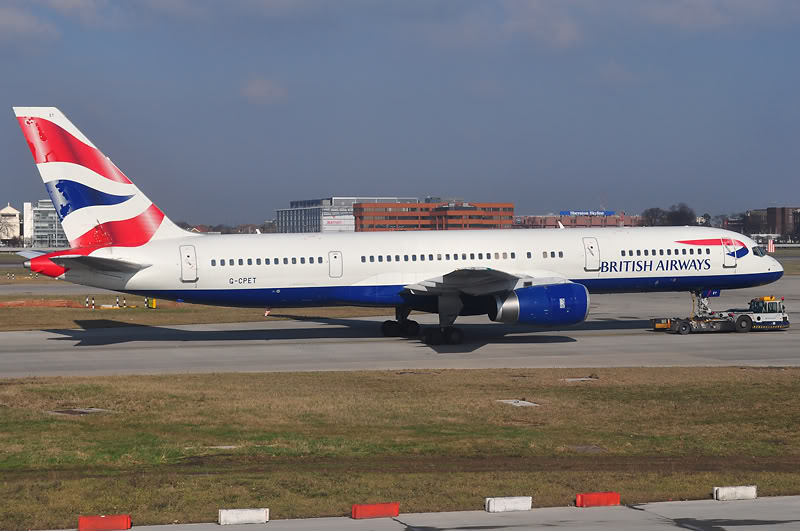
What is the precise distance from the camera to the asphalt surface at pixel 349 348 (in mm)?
32906

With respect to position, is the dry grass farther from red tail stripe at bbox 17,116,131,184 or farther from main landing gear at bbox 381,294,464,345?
red tail stripe at bbox 17,116,131,184

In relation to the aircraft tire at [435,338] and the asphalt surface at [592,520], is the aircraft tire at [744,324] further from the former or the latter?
the asphalt surface at [592,520]

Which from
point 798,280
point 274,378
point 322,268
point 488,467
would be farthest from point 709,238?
point 798,280

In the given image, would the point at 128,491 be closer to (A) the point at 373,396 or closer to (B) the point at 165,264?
(A) the point at 373,396

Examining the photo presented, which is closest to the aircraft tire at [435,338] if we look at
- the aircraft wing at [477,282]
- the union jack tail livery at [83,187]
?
the aircraft wing at [477,282]

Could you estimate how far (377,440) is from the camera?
781 inches

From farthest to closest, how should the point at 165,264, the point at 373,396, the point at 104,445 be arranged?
the point at 165,264 → the point at 373,396 → the point at 104,445

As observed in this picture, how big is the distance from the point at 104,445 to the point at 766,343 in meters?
28.6

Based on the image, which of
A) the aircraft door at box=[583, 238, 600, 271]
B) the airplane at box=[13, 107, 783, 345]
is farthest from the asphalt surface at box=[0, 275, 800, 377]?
the aircraft door at box=[583, 238, 600, 271]

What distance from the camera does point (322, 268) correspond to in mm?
38750

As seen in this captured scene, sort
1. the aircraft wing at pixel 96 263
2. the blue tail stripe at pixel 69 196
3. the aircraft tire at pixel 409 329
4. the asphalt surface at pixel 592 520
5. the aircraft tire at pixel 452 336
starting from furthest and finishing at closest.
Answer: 1. the aircraft tire at pixel 409 329
2. the aircraft tire at pixel 452 336
3. the blue tail stripe at pixel 69 196
4. the aircraft wing at pixel 96 263
5. the asphalt surface at pixel 592 520

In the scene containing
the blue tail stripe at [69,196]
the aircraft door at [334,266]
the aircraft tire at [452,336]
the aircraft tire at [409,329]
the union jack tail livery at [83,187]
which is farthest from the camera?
the aircraft tire at [409,329]

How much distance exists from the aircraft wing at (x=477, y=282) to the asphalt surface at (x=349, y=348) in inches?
92.5

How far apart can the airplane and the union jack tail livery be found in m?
0.04
